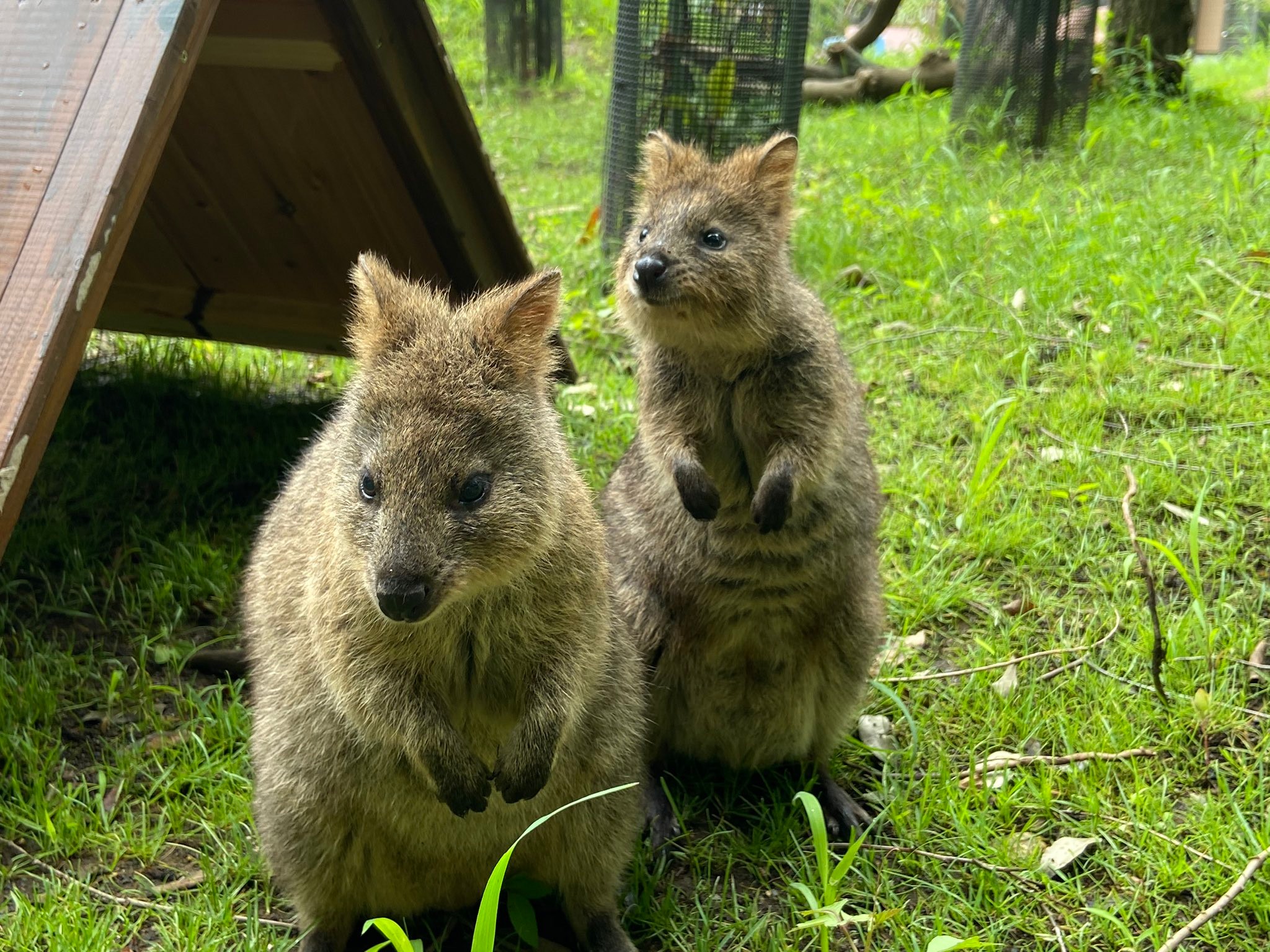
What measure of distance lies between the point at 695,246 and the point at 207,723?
6.91ft

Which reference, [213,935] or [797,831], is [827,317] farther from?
[213,935]

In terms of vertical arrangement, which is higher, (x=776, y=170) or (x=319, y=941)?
(x=776, y=170)

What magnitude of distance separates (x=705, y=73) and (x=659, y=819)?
15.0 ft

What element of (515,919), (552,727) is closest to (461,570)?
(552,727)

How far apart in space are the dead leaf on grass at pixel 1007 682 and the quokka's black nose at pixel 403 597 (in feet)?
7.15

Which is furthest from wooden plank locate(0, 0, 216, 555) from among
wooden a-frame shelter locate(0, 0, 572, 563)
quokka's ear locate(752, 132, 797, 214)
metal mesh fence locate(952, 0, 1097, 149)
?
metal mesh fence locate(952, 0, 1097, 149)

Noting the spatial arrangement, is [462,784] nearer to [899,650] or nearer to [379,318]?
[379,318]

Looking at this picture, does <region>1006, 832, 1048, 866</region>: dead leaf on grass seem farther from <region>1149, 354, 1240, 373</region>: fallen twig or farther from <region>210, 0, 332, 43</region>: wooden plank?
<region>210, 0, 332, 43</region>: wooden plank

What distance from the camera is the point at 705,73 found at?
663 centimetres

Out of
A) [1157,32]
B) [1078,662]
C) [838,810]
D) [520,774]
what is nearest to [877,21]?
[1157,32]

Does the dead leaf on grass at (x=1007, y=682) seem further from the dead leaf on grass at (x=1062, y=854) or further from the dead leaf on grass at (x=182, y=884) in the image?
the dead leaf on grass at (x=182, y=884)

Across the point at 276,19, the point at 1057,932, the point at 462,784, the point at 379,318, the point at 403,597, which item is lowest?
the point at 1057,932

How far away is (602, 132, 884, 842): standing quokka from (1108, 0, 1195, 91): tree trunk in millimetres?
8006

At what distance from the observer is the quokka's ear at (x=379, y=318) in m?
2.70
